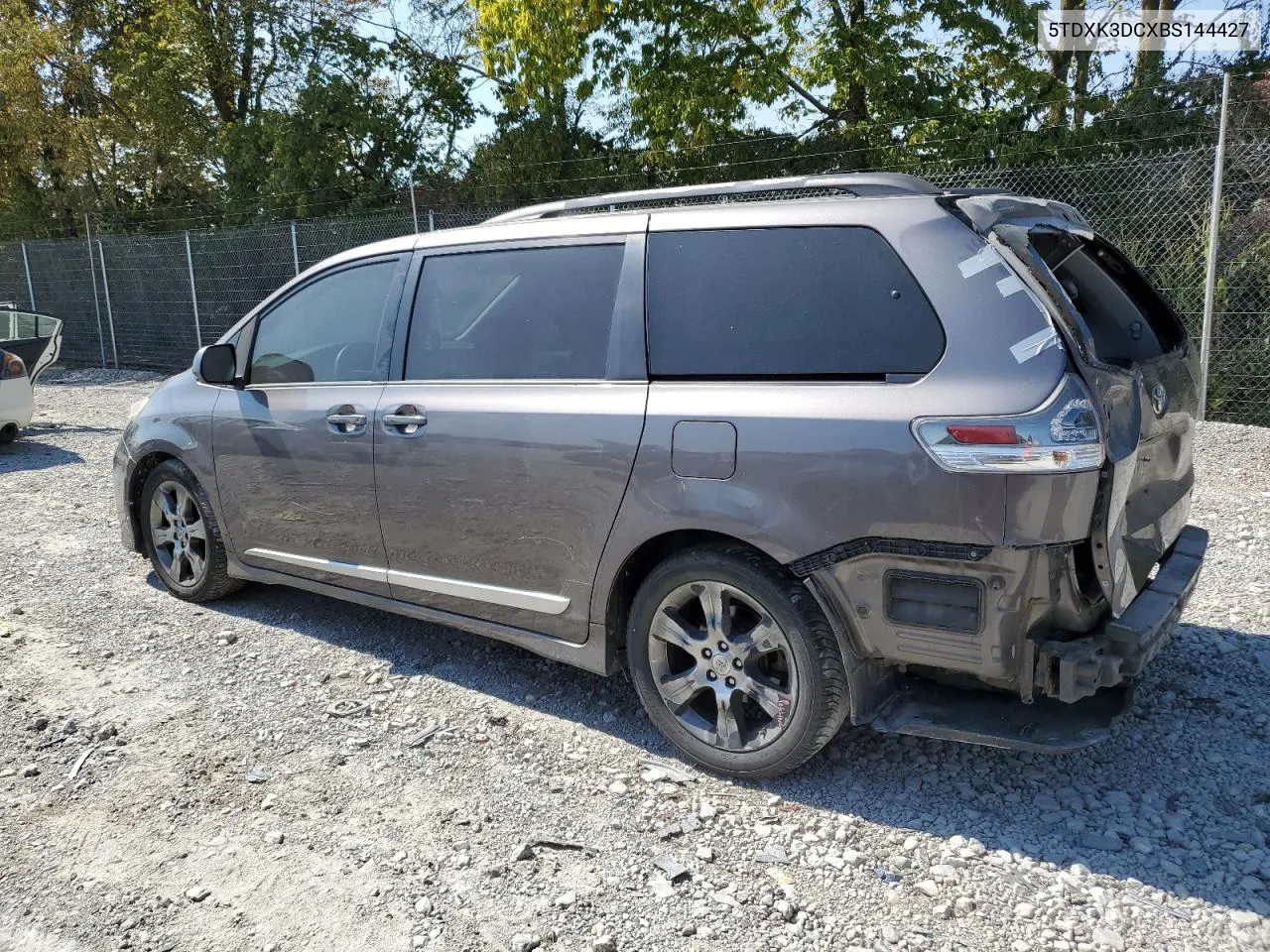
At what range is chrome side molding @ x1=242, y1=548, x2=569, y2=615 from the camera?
3.70 m

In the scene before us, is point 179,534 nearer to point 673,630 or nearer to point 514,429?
point 514,429

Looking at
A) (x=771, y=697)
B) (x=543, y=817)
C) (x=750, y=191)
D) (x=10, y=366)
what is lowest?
(x=543, y=817)

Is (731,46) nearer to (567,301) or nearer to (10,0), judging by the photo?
(567,301)

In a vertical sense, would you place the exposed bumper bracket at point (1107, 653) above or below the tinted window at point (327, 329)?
below

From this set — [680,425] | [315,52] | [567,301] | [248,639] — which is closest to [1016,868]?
A: [680,425]

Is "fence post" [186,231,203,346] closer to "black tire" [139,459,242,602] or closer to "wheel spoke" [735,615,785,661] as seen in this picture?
"black tire" [139,459,242,602]

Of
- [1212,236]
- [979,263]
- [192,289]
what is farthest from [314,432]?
[192,289]

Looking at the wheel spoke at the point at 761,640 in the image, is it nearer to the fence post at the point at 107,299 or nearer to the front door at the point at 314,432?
the front door at the point at 314,432

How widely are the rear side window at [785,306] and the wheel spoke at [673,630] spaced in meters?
0.82

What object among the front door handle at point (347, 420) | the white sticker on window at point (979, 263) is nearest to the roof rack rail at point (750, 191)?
the white sticker on window at point (979, 263)

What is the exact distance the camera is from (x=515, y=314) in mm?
3832

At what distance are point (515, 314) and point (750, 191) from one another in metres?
1.02

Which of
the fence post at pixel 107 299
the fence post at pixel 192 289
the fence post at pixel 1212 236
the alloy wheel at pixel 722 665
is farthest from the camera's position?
the fence post at pixel 107 299

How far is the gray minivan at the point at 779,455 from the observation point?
9.12 ft
